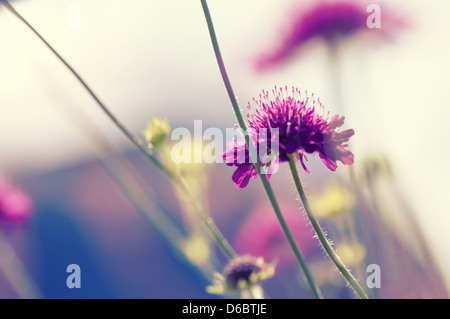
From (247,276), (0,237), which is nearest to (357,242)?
(247,276)

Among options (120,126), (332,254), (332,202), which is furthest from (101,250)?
(332,254)

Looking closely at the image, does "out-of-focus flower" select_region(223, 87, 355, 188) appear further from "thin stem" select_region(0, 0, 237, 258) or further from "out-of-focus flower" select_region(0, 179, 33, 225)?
"out-of-focus flower" select_region(0, 179, 33, 225)

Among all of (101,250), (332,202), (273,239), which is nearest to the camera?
(332,202)

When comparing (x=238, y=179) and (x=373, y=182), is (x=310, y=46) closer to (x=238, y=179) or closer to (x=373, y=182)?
(x=373, y=182)

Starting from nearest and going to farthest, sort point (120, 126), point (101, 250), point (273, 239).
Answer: point (120, 126)
point (273, 239)
point (101, 250)

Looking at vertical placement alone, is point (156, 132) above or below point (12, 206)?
below

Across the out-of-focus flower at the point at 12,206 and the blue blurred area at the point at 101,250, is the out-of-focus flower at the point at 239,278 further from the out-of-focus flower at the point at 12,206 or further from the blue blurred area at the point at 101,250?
the blue blurred area at the point at 101,250

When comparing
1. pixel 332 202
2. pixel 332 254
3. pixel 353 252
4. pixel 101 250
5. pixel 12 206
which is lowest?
pixel 332 254

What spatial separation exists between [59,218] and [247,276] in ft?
5.49

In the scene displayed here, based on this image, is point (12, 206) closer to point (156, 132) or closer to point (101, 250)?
point (156, 132)

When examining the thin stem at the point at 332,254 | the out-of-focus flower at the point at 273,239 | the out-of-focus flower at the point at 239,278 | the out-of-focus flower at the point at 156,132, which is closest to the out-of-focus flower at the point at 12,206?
the out-of-focus flower at the point at 273,239

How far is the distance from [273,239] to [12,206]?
687 mm

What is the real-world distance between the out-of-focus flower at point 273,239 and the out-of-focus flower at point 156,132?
1.54 feet

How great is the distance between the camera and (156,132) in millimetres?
849
